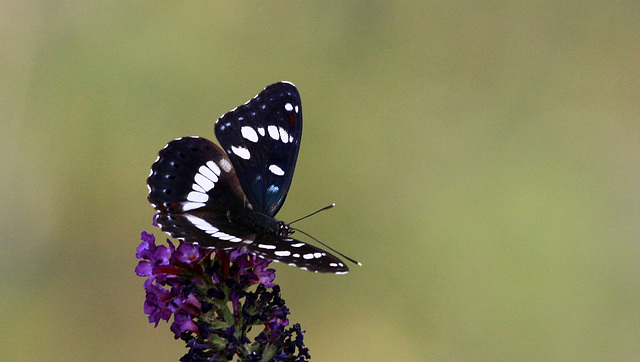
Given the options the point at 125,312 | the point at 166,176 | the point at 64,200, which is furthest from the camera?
the point at 64,200

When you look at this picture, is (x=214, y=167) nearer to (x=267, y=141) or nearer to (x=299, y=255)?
(x=267, y=141)

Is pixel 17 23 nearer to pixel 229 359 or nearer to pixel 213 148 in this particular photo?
pixel 213 148

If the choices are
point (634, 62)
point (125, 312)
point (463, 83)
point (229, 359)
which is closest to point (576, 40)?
point (634, 62)

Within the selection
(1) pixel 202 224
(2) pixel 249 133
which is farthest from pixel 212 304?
(2) pixel 249 133

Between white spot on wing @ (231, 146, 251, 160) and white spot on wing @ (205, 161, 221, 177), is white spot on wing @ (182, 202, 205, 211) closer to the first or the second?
white spot on wing @ (205, 161, 221, 177)

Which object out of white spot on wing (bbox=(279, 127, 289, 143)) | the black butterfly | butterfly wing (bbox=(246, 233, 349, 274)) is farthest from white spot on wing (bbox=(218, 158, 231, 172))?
butterfly wing (bbox=(246, 233, 349, 274))
